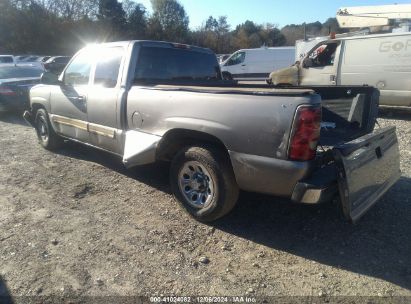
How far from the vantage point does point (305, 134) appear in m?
2.94

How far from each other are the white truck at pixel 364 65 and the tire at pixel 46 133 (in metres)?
6.88

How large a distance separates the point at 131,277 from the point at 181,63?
3108mm

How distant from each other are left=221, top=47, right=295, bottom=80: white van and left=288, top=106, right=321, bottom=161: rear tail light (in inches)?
763

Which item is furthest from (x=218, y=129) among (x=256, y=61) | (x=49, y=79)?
(x=256, y=61)

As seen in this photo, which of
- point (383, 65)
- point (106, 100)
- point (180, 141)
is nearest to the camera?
point (180, 141)

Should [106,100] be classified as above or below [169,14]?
below

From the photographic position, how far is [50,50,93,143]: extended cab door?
5215 mm

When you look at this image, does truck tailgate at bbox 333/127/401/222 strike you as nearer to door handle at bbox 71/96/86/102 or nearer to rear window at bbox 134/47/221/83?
rear window at bbox 134/47/221/83

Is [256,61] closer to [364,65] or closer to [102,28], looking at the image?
[364,65]

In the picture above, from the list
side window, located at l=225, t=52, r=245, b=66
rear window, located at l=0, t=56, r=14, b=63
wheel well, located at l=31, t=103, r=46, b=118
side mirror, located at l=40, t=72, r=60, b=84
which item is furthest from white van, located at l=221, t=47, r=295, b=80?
side mirror, located at l=40, t=72, r=60, b=84

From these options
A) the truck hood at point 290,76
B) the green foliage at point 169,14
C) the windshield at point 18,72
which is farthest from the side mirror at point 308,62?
the green foliage at point 169,14

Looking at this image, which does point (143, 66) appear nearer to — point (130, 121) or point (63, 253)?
point (130, 121)

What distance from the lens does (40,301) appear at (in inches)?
107

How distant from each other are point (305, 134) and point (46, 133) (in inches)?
202
